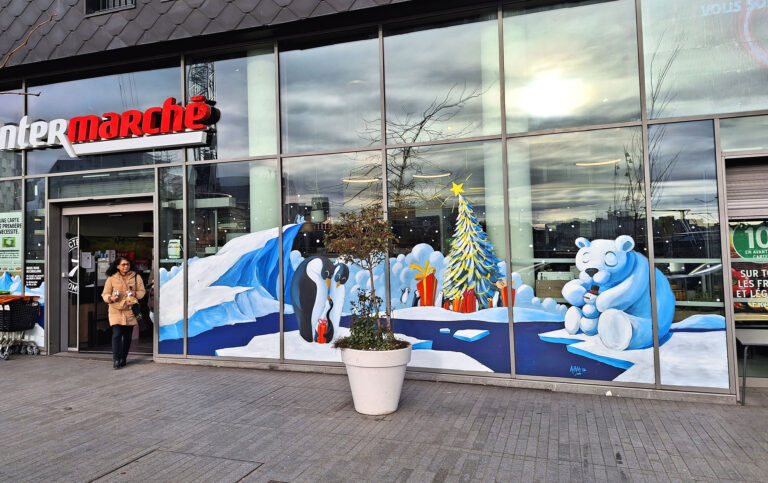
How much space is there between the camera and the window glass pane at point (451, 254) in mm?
6281

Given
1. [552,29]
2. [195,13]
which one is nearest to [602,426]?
[552,29]

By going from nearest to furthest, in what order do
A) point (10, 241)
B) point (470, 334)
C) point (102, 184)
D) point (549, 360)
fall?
point (549, 360) < point (470, 334) < point (102, 184) < point (10, 241)

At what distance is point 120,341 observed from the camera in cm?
745

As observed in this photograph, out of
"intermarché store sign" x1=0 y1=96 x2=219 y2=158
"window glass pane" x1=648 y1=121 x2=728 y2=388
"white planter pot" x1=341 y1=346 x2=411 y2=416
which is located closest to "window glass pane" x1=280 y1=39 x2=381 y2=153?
"intermarché store sign" x1=0 y1=96 x2=219 y2=158

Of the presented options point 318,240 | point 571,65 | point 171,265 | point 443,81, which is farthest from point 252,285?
point 571,65

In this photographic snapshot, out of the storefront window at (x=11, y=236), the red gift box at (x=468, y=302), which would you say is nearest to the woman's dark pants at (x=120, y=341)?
the storefront window at (x=11, y=236)

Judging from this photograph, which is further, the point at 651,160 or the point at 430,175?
the point at 430,175

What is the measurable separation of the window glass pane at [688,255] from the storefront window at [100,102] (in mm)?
6912

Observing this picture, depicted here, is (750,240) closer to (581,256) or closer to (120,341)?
(581,256)

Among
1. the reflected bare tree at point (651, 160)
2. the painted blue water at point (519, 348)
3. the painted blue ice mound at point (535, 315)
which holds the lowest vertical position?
the painted blue water at point (519, 348)

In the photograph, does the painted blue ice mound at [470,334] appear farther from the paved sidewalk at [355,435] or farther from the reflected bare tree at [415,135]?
the reflected bare tree at [415,135]

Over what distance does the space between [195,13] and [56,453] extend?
5981mm
